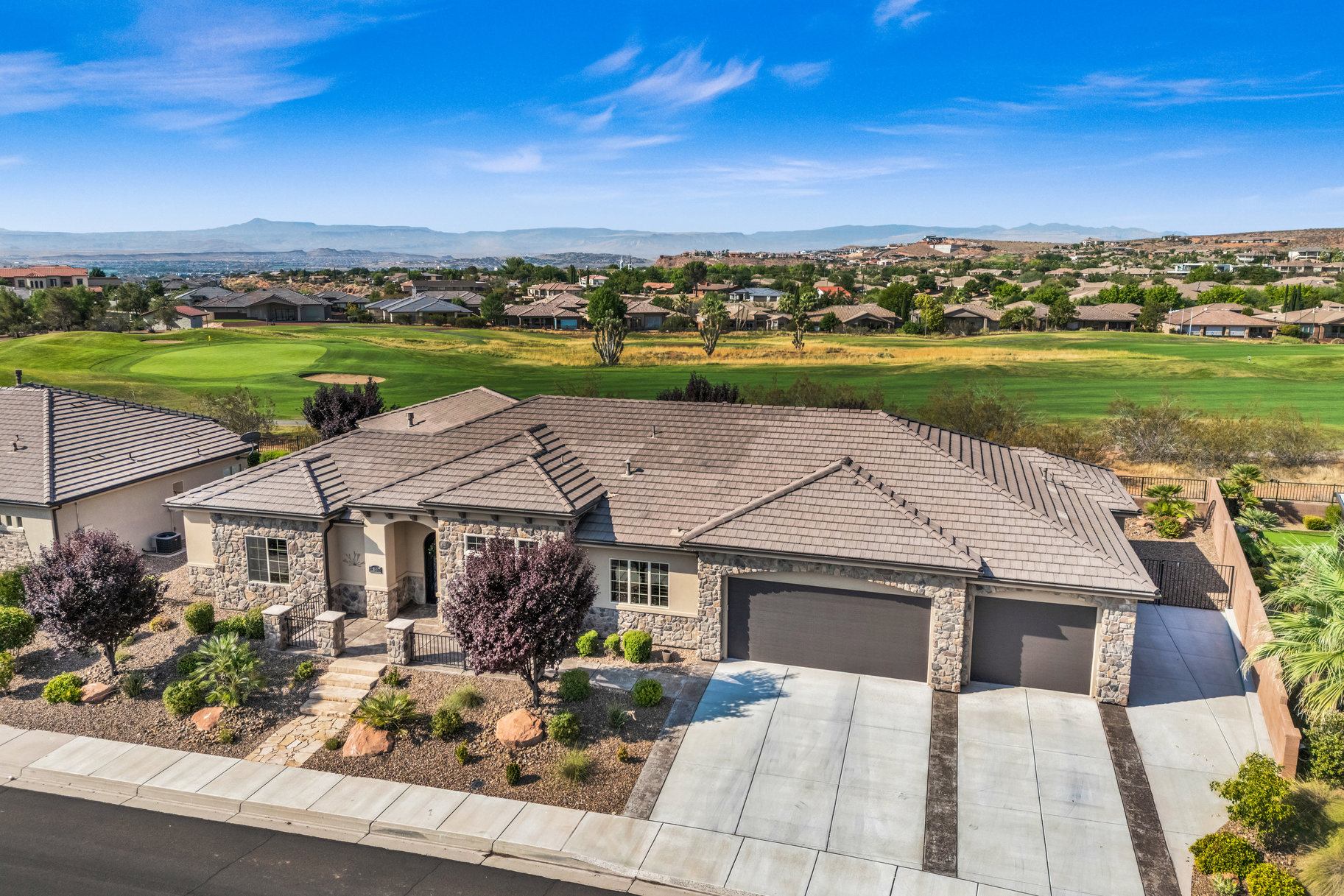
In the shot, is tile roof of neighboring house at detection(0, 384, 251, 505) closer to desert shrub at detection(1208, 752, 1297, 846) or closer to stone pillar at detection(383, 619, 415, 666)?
stone pillar at detection(383, 619, 415, 666)

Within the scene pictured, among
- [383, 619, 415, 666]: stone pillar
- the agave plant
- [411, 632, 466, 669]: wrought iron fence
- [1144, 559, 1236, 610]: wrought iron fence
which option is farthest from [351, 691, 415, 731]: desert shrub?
[1144, 559, 1236, 610]: wrought iron fence

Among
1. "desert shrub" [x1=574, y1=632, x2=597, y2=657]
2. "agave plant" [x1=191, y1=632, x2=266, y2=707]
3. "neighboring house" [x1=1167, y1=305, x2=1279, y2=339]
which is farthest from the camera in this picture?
"neighboring house" [x1=1167, y1=305, x2=1279, y2=339]

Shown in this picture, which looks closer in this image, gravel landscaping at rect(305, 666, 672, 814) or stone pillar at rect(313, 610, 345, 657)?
gravel landscaping at rect(305, 666, 672, 814)

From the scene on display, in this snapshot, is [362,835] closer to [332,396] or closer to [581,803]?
[581,803]

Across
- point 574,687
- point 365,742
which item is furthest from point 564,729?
point 365,742

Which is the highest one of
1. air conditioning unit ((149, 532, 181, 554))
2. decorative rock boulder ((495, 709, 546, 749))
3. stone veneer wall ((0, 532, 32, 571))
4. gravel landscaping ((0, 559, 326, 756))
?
stone veneer wall ((0, 532, 32, 571))

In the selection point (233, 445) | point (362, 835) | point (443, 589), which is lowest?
point (362, 835)

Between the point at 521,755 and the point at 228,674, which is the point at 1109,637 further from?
the point at 228,674

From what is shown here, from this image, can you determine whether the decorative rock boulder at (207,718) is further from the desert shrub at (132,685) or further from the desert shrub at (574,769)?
the desert shrub at (574,769)

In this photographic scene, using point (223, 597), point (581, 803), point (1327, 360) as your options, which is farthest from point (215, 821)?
point (1327, 360)
